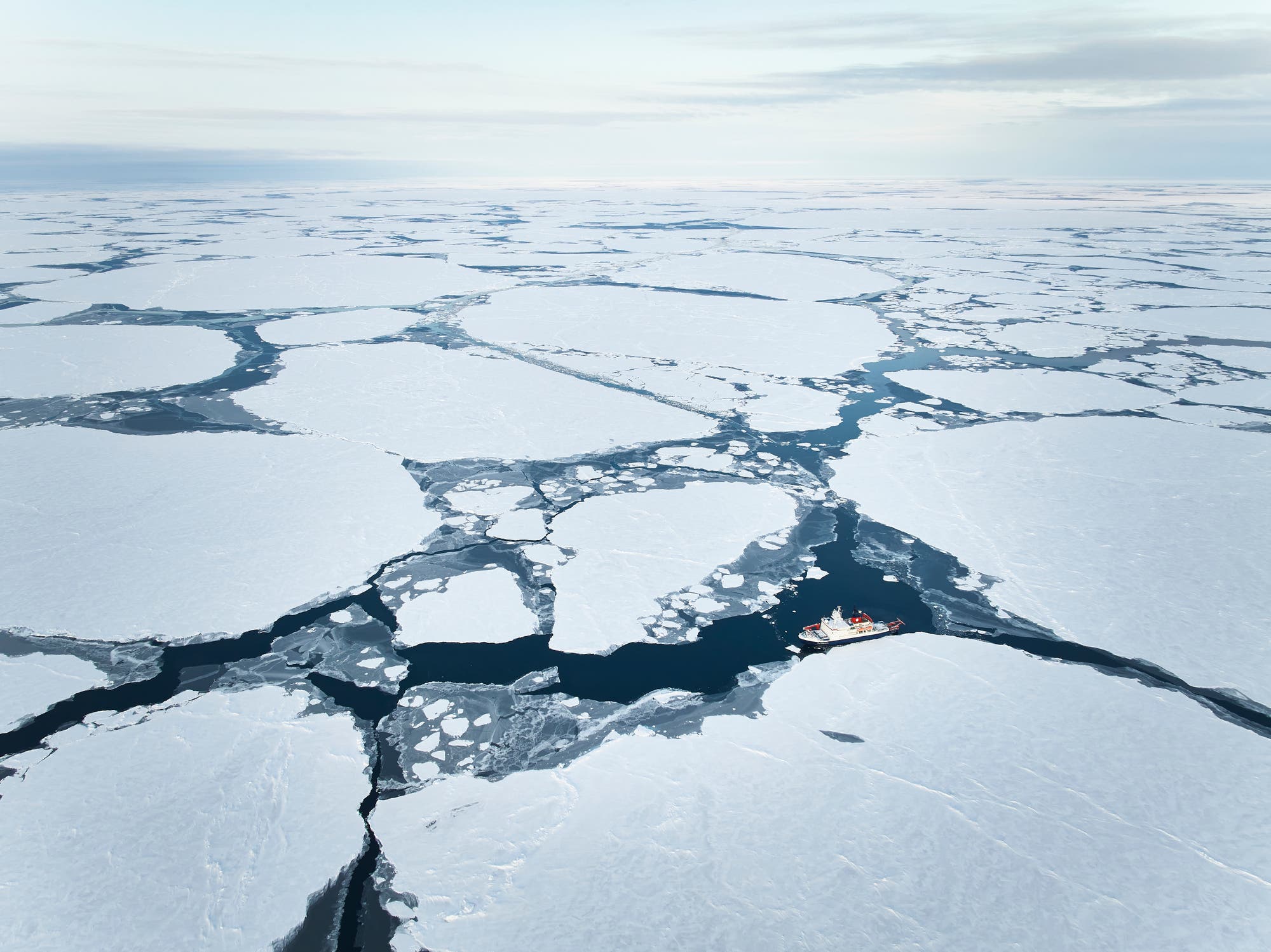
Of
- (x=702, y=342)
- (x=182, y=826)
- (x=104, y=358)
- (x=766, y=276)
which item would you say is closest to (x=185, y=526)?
(x=182, y=826)

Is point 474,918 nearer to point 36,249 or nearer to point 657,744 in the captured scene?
point 657,744

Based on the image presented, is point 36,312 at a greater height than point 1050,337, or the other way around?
point 1050,337

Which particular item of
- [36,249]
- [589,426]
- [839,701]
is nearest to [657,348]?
[589,426]

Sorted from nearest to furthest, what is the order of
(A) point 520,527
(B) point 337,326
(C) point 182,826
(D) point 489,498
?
(C) point 182,826
(A) point 520,527
(D) point 489,498
(B) point 337,326

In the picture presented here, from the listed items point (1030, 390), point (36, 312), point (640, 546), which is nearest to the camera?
point (640, 546)

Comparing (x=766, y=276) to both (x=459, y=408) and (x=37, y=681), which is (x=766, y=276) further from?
(x=37, y=681)

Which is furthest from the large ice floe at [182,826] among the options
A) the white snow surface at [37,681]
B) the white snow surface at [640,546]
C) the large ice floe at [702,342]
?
the large ice floe at [702,342]

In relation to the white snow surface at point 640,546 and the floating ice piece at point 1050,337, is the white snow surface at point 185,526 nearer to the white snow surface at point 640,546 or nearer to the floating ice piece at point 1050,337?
the white snow surface at point 640,546

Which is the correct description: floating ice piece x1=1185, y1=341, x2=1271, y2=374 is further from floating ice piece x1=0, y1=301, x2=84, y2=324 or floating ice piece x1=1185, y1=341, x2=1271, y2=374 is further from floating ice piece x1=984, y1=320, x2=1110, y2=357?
floating ice piece x1=0, y1=301, x2=84, y2=324
